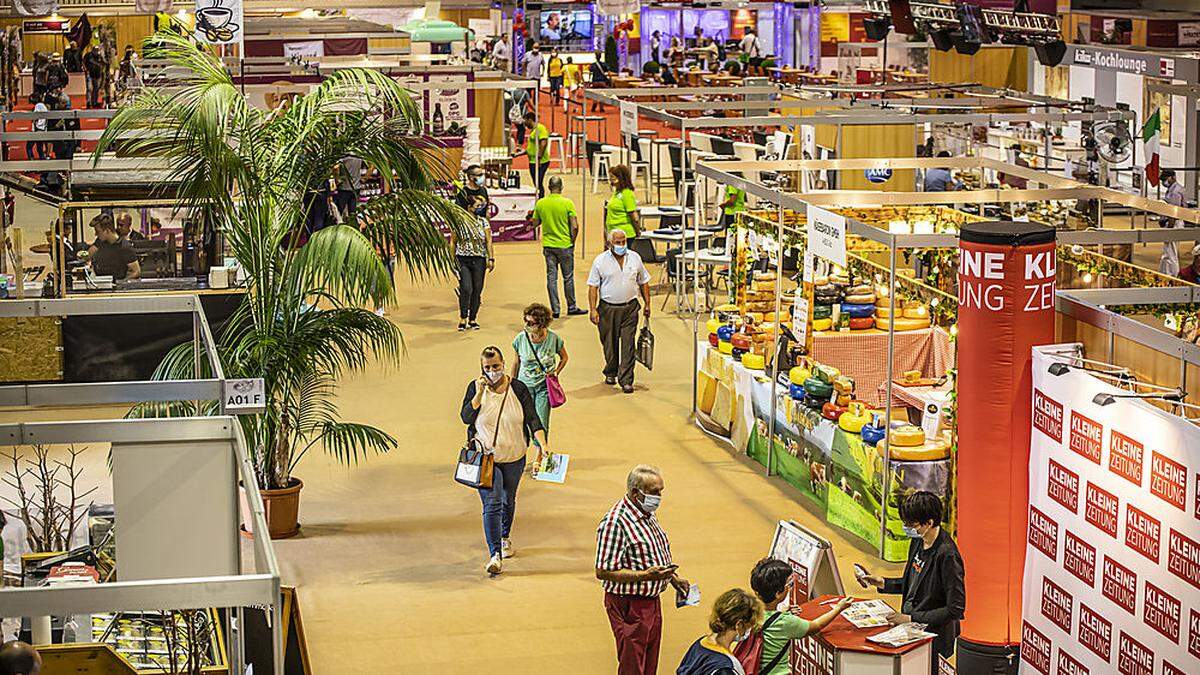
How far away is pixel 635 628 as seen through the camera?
6.86 m

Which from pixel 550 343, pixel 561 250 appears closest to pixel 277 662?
pixel 550 343

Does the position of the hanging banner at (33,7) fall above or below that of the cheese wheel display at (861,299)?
above

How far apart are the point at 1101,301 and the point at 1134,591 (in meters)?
1.46

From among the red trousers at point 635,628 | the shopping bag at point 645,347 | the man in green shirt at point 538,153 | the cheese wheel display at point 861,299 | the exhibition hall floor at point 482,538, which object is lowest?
the exhibition hall floor at point 482,538

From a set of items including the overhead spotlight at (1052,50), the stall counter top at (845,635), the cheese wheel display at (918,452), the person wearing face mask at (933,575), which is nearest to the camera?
the stall counter top at (845,635)

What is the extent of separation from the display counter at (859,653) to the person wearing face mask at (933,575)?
0.42ft

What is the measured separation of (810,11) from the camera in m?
40.8

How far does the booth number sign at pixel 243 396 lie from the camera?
596cm

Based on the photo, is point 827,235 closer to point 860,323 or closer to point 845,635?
point 860,323

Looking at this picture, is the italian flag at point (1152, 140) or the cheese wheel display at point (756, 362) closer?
the cheese wheel display at point (756, 362)

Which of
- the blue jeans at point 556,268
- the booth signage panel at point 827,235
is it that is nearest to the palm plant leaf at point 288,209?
the booth signage panel at point 827,235

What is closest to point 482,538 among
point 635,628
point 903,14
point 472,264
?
point 635,628

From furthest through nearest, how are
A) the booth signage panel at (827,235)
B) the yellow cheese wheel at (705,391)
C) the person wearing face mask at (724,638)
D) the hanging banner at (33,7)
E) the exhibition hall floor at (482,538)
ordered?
the hanging banner at (33,7) < the yellow cheese wheel at (705,391) < the booth signage panel at (827,235) < the exhibition hall floor at (482,538) < the person wearing face mask at (724,638)

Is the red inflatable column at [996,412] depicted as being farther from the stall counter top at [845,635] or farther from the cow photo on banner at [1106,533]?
the stall counter top at [845,635]
